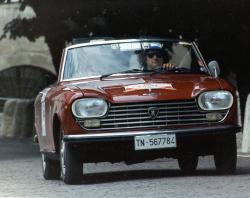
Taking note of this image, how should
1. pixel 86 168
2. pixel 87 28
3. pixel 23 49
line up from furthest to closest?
1. pixel 23 49
2. pixel 87 28
3. pixel 86 168

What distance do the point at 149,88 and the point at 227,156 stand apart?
120 cm

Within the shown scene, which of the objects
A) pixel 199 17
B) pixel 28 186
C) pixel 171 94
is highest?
pixel 199 17

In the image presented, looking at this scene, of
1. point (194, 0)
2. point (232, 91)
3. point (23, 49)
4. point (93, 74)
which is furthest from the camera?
point (23, 49)

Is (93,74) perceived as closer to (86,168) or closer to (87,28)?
(86,168)

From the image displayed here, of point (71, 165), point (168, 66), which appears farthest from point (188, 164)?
point (71, 165)

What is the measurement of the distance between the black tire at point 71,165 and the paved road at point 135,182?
96 mm

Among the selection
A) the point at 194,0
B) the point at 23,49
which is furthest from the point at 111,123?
the point at 23,49

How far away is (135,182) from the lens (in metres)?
11.6

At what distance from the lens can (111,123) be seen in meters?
11.4

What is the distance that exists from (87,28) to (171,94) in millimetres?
10739

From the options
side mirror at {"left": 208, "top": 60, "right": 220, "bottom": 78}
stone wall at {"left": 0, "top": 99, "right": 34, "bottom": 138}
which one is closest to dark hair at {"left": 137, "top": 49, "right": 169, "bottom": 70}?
side mirror at {"left": 208, "top": 60, "right": 220, "bottom": 78}

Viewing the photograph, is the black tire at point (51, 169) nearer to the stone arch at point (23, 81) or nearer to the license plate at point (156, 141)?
the license plate at point (156, 141)

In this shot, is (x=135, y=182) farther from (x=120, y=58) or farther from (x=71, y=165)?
(x=120, y=58)

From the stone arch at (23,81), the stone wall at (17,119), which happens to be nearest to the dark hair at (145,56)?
the stone wall at (17,119)
